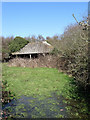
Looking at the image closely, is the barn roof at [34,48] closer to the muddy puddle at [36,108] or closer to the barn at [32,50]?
the barn at [32,50]

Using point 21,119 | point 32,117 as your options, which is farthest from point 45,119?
point 21,119

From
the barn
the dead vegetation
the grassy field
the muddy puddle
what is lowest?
the muddy puddle

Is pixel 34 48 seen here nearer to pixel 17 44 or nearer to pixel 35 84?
pixel 17 44

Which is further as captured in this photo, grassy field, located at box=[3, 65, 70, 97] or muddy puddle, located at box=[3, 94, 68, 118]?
grassy field, located at box=[3, 65, 70, 97]

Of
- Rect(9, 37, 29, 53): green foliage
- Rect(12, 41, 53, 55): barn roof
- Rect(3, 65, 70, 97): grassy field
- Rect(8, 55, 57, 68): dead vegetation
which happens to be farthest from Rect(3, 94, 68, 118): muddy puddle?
Rect(9, 37, 29, 53): green foliage

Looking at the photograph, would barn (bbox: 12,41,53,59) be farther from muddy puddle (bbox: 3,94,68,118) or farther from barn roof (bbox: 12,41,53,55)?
muddy puddle (bbox: 3,94,68,118)

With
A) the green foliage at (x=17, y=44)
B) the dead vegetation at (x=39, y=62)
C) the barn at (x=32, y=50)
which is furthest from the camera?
the green foliage at (x=17, y=44)

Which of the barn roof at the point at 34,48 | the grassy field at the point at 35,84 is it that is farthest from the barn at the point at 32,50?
the grassy field at the point at 35,84

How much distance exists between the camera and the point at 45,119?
396 cm

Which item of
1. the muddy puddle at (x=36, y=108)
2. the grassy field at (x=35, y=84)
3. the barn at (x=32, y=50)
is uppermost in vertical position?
the barn at (x=32, y=50)

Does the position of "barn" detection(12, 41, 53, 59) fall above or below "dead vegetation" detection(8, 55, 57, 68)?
above

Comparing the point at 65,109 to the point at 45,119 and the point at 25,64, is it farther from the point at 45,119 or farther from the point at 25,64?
the point at 25,64

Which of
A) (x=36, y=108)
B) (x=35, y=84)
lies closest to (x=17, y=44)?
(x=35, y=84)

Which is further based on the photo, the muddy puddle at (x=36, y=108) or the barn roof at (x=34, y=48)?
the barn roof at (x=34, y=48)
